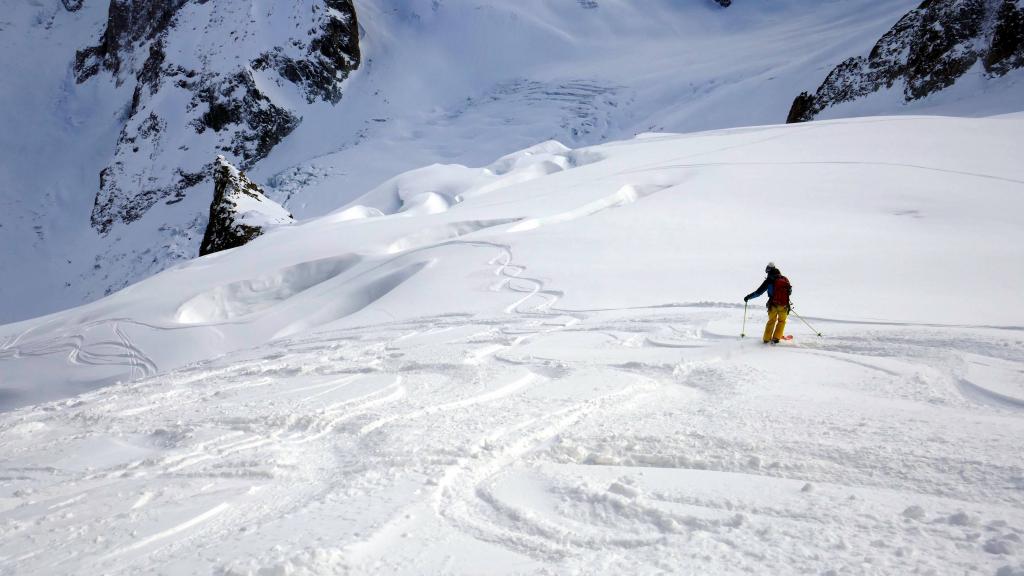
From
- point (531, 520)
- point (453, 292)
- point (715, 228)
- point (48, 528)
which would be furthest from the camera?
point (715, 228)

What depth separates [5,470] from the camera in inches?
157

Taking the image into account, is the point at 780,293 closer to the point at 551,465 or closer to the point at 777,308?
the point at 777,308

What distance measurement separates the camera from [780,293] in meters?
6.23

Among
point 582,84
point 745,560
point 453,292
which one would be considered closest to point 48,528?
point 745,560

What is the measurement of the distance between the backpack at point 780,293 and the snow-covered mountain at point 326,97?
1136 inches

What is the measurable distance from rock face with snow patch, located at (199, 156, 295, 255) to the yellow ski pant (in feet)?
57.3

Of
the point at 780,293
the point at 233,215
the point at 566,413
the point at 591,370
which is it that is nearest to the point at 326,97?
the point at 233,215

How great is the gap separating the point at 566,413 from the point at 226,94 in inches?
1811

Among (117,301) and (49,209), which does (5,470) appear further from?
(49,209)

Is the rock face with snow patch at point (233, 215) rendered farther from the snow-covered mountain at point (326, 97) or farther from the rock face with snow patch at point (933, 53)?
the rock face with snow patch at point (933, 53)

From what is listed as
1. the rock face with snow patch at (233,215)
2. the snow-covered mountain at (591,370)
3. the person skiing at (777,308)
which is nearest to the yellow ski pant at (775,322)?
the person skiing at (777,308)

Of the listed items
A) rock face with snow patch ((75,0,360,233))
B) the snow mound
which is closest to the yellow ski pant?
the snow mound

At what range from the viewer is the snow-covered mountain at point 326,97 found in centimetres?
3688

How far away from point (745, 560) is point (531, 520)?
2.84ft
